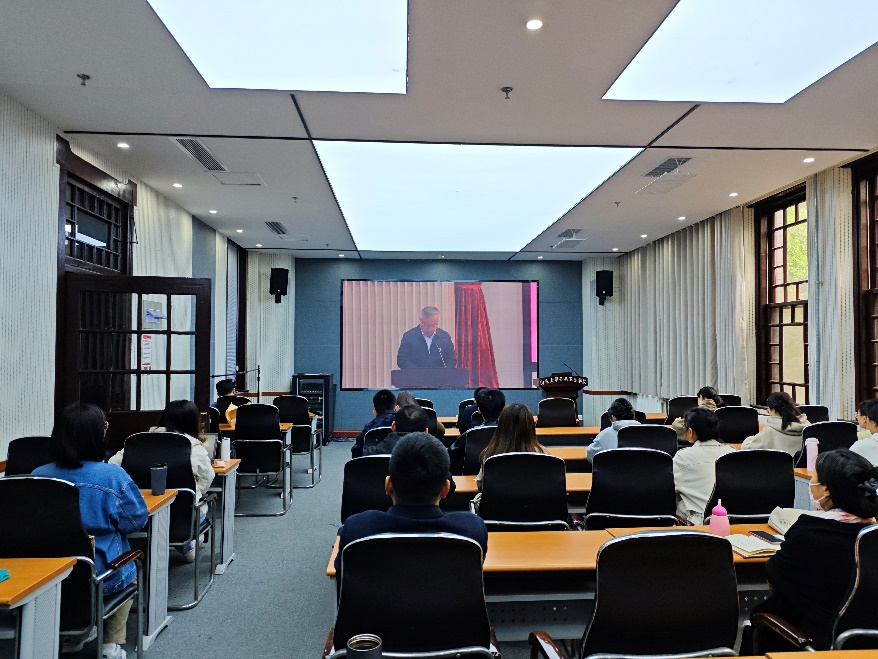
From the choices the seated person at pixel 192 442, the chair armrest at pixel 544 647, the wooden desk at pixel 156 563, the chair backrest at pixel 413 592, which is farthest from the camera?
the seated person at pixel 192 442

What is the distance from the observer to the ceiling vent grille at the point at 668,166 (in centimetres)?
578

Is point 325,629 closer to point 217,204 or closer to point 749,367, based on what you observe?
point 217,204

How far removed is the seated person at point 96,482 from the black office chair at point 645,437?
303 centimetres

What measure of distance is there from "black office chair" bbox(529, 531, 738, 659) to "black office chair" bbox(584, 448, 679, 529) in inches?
59.9

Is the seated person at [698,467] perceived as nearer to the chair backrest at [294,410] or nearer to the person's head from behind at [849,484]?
the person's head from behind at [849,484]

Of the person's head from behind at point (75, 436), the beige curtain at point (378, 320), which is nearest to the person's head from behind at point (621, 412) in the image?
the person's head from behind at point (75, 436)

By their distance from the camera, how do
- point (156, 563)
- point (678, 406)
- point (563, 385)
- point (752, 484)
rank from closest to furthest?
point (156, 563) < point (752, 484) < point (678, 406) < point (563, 385)

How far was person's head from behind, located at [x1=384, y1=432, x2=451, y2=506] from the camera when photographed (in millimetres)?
1900

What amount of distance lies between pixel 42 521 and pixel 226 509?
2.05 metres

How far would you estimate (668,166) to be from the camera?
235 inches

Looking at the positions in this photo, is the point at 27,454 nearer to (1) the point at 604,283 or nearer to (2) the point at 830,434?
(2) the point at 830,434

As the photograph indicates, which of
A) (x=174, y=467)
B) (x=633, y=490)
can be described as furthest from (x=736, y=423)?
(x=174, y=467)

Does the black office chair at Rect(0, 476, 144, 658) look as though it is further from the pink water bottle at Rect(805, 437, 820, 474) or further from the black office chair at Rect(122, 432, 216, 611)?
the pink water bottle at Rect(805, 437, 820, 474)

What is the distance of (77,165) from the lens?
17.0ft
